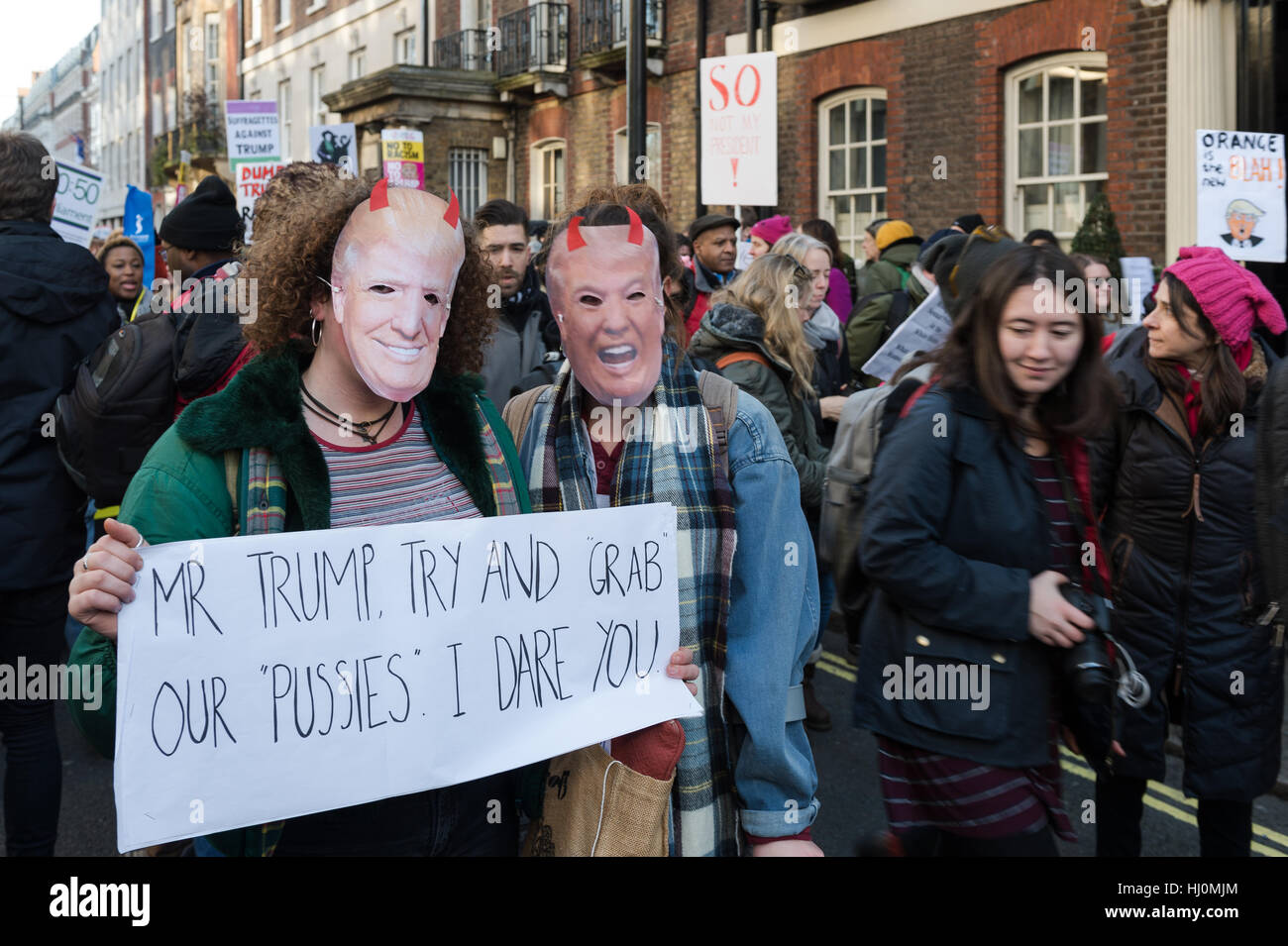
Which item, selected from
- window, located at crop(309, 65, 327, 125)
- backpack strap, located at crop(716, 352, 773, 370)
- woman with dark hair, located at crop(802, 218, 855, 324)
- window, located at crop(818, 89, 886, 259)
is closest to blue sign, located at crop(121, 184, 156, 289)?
woman with dark hair, located at crop(802, 218, 855, 324)

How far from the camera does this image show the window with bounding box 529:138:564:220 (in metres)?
21.6

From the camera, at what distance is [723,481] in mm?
2320

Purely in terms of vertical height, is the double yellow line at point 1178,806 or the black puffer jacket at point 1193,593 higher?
the black puffer jacket at point 1193,593

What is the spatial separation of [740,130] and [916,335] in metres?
5.87

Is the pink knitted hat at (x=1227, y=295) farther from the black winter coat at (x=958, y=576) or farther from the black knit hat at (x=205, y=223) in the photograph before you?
A: the black knit hat at (x=205, y=223)

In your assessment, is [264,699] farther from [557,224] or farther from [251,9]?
[251,9]

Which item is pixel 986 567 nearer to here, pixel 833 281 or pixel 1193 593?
pixel 1193 593

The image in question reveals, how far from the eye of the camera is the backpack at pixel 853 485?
3055 millimetres

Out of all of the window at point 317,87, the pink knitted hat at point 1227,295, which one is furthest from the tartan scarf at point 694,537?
the window at point 317,87

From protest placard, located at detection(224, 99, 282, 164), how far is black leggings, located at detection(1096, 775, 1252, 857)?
31.3 ft

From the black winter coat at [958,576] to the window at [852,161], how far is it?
11411 millimetres

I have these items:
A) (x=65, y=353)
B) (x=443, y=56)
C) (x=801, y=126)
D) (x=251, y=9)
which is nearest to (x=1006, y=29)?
(x=801, y=126)

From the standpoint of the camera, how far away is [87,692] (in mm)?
1905
